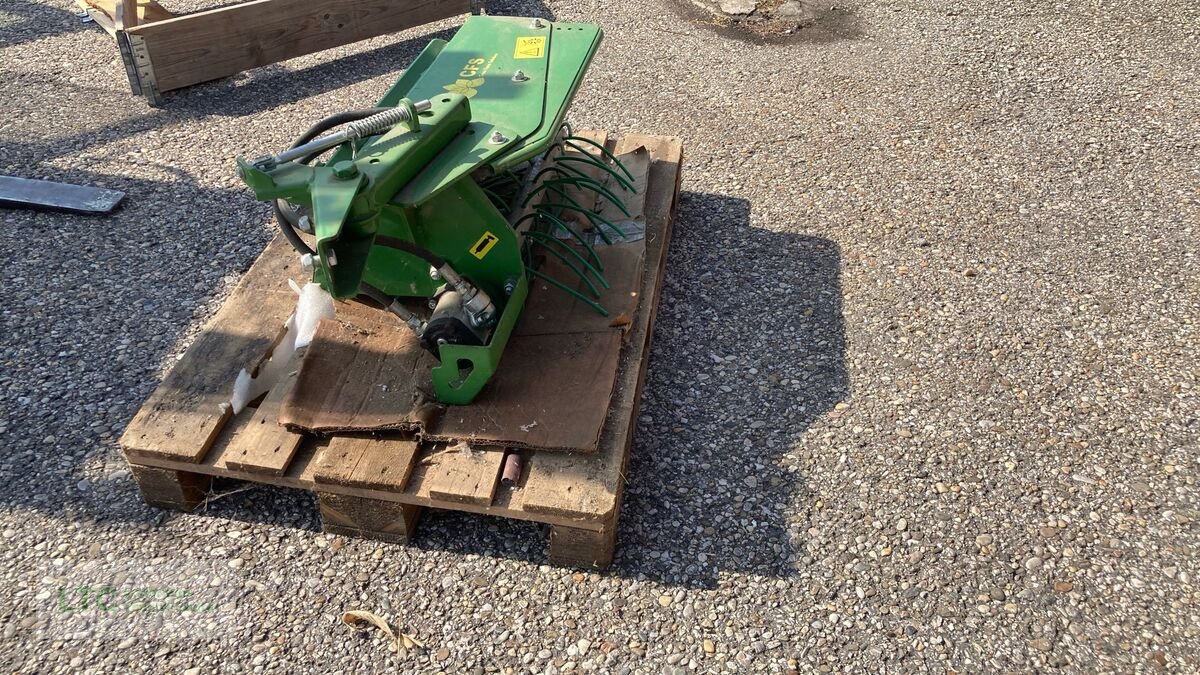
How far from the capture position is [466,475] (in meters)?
2.41

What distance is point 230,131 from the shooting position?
4.59 m

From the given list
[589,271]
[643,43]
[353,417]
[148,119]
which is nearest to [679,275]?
[589,271]

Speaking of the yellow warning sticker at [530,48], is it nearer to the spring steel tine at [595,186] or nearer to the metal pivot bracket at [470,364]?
the spring steel tine at [595,186]

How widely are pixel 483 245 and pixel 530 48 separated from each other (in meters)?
0.90

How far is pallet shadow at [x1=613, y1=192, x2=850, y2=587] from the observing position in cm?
253

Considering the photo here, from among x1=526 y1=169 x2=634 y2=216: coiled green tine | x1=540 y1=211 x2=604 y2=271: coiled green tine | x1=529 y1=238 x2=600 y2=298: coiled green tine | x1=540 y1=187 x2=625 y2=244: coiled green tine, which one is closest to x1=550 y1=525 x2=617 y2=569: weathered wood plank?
x1=529 y1=238 x2=600 y2=298: coiled green tine

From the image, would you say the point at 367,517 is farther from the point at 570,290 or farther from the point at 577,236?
the point at 577,236

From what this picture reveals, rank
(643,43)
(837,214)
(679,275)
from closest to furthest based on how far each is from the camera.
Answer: (679,275)
(837,214)
(643,43)

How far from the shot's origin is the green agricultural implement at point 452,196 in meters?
2.28

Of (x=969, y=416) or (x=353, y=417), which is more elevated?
(x=353, y=417)

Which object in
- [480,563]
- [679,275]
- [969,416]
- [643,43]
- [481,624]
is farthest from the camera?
[643,43]

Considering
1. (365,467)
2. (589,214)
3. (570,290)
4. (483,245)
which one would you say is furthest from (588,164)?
(365,467)

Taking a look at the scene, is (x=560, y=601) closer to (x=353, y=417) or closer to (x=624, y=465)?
(x=624, y=465)

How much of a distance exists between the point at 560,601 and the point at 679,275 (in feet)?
5.18
